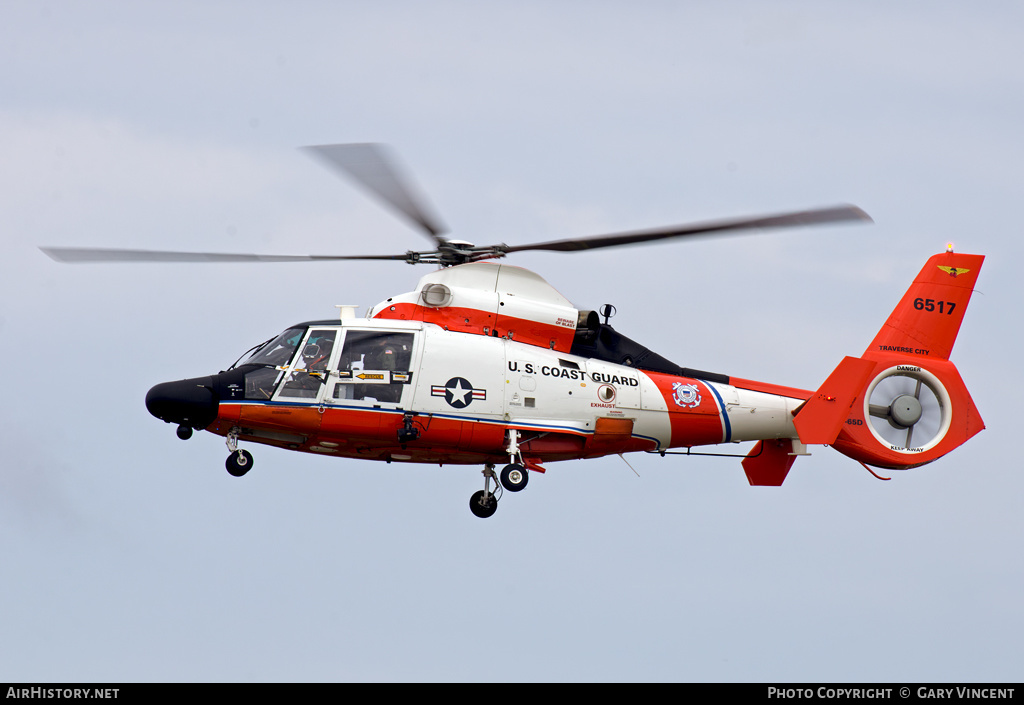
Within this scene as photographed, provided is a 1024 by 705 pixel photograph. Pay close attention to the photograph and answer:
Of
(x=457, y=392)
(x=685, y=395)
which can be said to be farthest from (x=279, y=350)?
(x=685, y=395)

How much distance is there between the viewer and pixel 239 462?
24859mm

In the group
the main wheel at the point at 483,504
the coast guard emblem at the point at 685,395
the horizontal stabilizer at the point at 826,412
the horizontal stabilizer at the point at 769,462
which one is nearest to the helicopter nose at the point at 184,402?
the main wheel at the point at 483,504

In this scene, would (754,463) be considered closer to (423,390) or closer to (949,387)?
(949,387)

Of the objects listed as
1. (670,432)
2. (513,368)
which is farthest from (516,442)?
(670,432)

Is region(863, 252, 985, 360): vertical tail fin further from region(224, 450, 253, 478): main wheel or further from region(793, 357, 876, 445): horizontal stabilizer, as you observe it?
region(224, 450, 253, 478): main wheel

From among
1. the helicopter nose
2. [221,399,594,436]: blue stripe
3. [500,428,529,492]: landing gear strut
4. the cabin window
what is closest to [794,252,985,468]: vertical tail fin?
[221,399,594,436]: blue stripe

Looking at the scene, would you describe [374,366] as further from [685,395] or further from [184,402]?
[685,395]

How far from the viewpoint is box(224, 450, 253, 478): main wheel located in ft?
81.5

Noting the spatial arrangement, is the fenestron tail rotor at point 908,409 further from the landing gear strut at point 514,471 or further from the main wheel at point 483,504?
the main wheel at point 483,504

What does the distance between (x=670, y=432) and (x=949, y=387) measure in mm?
5762

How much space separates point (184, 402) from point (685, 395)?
8784mm

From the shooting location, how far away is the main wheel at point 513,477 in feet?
82.7
